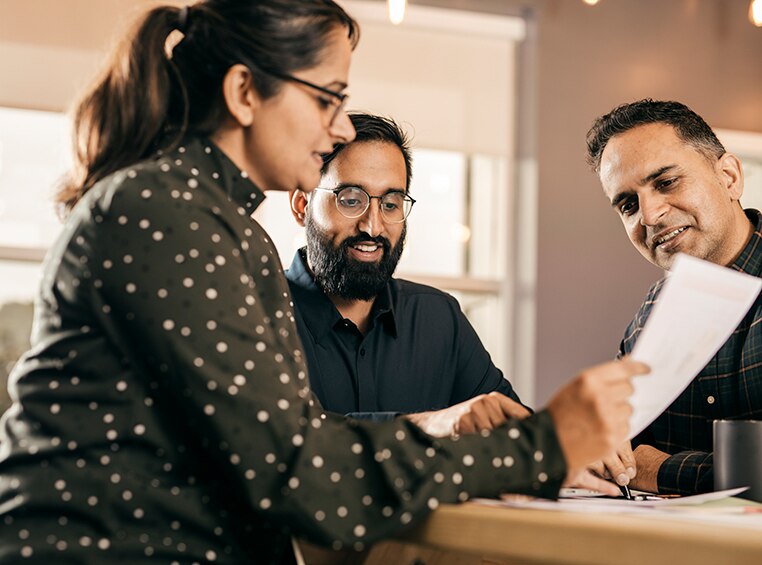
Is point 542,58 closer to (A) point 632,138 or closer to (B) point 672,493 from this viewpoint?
(A) point 632,138

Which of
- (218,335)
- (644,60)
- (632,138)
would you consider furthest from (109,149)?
(644,60)

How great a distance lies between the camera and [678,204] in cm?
211

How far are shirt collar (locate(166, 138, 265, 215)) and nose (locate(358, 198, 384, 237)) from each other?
3.73ft

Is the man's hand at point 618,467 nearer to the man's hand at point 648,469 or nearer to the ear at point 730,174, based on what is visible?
the man's hand at point 648,469

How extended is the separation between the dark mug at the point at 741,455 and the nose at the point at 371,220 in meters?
1.21

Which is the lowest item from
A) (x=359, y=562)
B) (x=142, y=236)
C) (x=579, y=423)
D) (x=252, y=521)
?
(x=359, y=562)

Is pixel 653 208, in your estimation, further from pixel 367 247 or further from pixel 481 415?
pixel 481 415

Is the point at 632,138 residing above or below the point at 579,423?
above

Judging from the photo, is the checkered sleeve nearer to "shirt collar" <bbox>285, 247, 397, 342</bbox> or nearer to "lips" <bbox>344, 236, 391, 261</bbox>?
"shirt collar" <bbox>285, 247, 397, 342</bbox>

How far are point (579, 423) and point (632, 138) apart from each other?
1313 mm

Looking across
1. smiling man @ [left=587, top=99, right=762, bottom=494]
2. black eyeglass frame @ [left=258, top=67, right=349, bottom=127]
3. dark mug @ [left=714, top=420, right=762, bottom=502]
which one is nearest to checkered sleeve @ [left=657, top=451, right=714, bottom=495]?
dark mug @ [left=714, top=420, right=762, bottom=502]

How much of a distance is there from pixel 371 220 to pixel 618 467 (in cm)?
104

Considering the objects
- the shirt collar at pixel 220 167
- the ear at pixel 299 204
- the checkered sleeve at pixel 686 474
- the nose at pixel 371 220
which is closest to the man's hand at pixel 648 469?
the checkered sleeve at pixel 686 474

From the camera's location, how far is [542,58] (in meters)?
4.05
